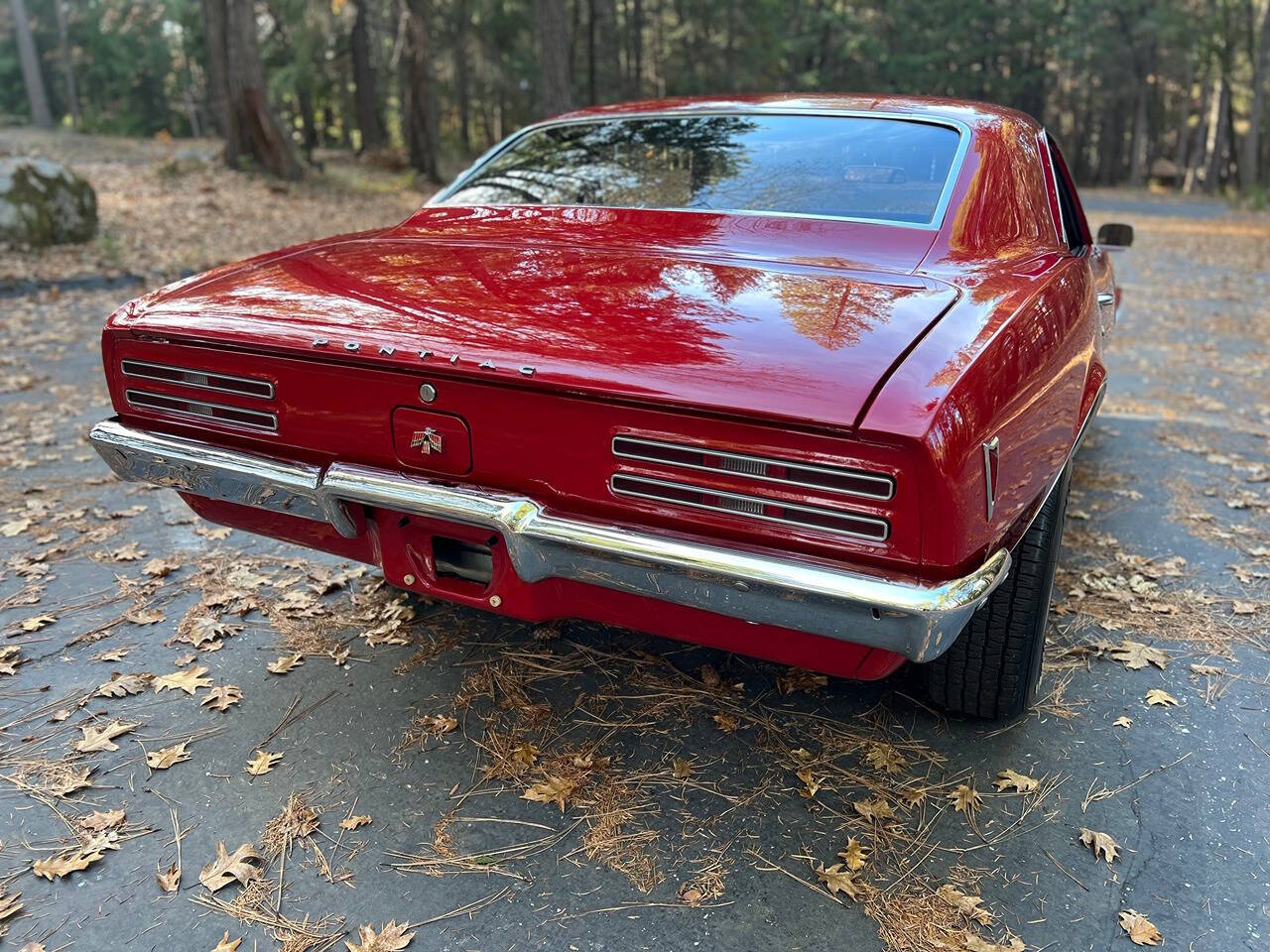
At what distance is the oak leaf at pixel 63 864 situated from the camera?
2.08 m

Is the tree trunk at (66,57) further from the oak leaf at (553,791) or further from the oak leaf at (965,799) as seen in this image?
the oak leaf at (965,799)

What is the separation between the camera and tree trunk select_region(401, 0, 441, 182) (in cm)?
1711

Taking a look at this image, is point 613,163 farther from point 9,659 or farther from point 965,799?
point 9,659

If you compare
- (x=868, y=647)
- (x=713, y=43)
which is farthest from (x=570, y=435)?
(x=713, y=43)

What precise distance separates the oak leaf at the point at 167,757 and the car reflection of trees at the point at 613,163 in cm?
203

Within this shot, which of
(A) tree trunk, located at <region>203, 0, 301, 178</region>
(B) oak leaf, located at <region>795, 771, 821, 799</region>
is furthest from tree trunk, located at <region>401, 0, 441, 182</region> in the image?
(B) oak leaf, located at <region>795, 771, 821, 799</region>

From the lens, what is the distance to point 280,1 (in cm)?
2092

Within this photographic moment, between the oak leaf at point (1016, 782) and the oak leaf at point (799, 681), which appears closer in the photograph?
the oak leaf at point (1016, 782)

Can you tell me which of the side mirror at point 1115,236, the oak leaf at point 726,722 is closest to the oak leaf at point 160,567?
the oak leaf at point 726,722

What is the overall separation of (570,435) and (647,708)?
3.40 ft

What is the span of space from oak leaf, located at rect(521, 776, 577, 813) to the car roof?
224cm

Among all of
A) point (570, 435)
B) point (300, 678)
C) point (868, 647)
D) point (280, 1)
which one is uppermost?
point (280, 1)

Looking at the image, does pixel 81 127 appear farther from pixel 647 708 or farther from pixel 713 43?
pixel 647 708

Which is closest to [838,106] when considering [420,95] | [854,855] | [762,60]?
[854,855]
